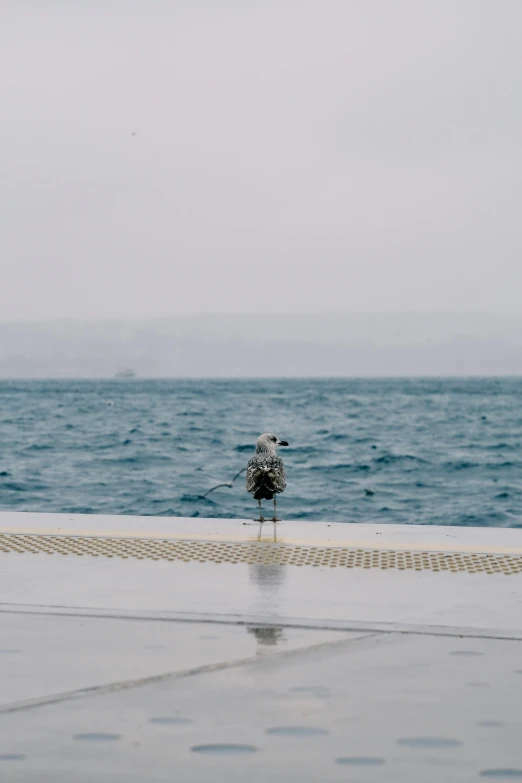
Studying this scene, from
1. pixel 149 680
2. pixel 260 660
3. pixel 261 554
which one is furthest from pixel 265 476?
pixel 149 680

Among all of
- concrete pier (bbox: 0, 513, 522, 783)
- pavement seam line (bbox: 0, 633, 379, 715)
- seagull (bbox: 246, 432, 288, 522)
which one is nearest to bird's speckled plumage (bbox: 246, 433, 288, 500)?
seagull (bbox: 246, 432, 288, 522)

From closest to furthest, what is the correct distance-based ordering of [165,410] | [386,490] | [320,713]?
1. [320,713]
2. [386,490]
3. [165,410]

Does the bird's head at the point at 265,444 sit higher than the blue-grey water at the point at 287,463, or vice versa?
the bird's head at the point at 265,444

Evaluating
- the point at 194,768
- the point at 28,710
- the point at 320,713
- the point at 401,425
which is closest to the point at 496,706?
the point at 320,713

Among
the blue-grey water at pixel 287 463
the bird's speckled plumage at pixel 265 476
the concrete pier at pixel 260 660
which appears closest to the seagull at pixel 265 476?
the bird's speckled plumage at pixel 265 476

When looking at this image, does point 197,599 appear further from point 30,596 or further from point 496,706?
point 496,706

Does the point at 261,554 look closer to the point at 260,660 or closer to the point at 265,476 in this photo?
the point at 265,476

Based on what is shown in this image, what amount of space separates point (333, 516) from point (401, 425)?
3994 centimetres

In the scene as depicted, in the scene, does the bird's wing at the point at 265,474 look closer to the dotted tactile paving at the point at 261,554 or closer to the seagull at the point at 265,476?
the seagull at the point at 265,476

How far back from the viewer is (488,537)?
31.5 feet

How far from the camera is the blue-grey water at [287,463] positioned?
2939 centimetres

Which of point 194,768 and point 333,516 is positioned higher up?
point 194,768

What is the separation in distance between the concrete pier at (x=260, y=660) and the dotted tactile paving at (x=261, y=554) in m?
0.02

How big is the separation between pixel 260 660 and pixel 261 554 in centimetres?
320
